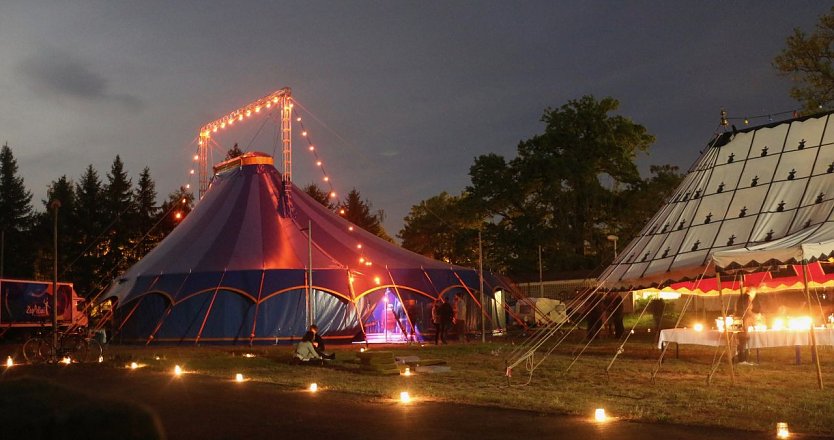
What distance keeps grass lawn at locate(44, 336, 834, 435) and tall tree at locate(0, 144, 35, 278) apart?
90.5 ft

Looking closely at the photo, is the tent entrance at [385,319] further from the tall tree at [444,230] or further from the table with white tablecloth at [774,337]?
the tall tree at [444,230]

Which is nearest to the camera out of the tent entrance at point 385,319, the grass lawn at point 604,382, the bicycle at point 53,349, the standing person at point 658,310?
the grass lawn at point 604,382

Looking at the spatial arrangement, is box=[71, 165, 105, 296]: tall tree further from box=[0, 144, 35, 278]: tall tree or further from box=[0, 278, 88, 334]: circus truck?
box=[0, 278, 88, 334]: circus truck

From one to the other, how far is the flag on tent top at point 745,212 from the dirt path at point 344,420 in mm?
4714

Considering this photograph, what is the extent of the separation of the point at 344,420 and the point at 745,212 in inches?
307

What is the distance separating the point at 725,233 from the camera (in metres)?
12.6

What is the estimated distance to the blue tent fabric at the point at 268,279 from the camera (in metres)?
21.3

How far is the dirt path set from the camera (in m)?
7.07

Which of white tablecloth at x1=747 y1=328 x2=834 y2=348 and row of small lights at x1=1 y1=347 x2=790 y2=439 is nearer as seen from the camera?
row of small lights at x1=1 y1=347 x2=790 y2=439

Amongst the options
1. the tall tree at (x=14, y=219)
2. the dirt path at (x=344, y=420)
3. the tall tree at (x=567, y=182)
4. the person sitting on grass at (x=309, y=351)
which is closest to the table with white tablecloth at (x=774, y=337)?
the dirt path at (x=344, y=420)

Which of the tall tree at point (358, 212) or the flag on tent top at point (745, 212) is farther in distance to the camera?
the tall tree at point (358, 212)

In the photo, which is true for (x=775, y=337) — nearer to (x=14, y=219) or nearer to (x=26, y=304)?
(x=26, y=304)

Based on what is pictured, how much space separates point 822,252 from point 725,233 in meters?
2.04

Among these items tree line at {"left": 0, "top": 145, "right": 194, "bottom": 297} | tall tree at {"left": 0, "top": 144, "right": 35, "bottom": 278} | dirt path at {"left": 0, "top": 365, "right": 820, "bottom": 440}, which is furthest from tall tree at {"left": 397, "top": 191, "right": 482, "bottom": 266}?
dirt path at {"left": 0, "top": 365, "right": 820, "bottom": 440}
